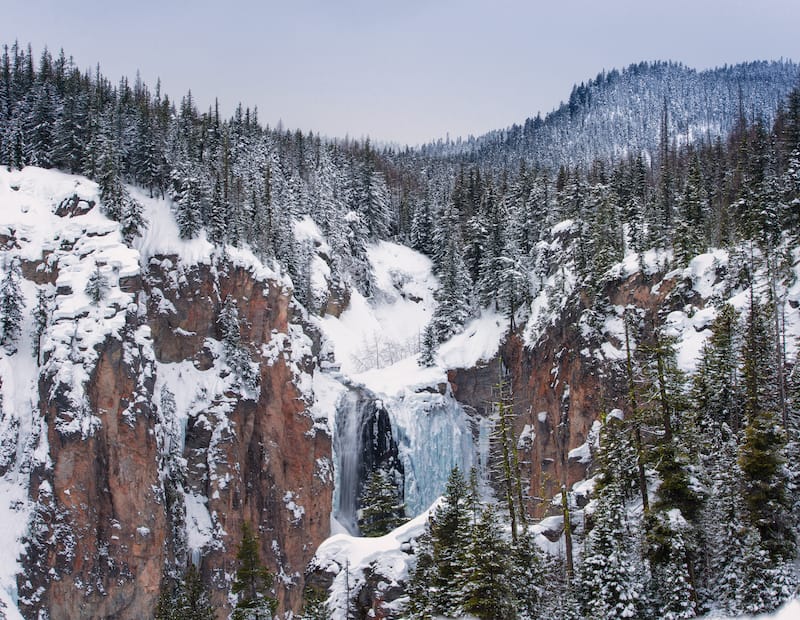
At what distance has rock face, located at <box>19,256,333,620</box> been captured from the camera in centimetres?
4738

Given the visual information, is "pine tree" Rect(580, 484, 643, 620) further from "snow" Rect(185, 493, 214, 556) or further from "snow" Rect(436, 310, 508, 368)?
"snow" Rect(436, 310, 508, 368)

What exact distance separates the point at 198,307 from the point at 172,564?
18267 mm

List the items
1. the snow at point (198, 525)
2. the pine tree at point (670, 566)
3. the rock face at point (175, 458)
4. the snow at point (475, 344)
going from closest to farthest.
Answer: the pine tree at point (670, 566), the rock face at point (175, 458), the snow at point (198, 525), the snow at point (475, 344)

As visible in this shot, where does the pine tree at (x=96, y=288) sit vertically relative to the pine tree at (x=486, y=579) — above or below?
above

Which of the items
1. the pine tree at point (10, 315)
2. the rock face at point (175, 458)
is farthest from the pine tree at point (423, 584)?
the pine tree at point (10, 315)

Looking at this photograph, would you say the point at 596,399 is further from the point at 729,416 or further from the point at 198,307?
the point at 198,307

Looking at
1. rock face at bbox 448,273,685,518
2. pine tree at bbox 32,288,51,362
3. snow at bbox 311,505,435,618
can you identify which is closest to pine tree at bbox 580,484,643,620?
snow at bbox 311,505,435,618

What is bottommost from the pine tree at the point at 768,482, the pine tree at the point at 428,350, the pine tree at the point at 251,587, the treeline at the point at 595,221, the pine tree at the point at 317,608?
the pine tree at the point at 317,608

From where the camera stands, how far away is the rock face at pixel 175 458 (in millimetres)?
47375

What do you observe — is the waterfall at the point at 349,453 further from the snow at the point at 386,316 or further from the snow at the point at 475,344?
the snow at the point at 475,344

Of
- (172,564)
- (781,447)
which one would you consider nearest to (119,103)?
(172,564)

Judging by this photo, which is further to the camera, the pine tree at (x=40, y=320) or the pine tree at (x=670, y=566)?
the pine tree at (x=40, y=320)

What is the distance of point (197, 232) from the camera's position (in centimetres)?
6162

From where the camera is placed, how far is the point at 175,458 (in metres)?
54.3
